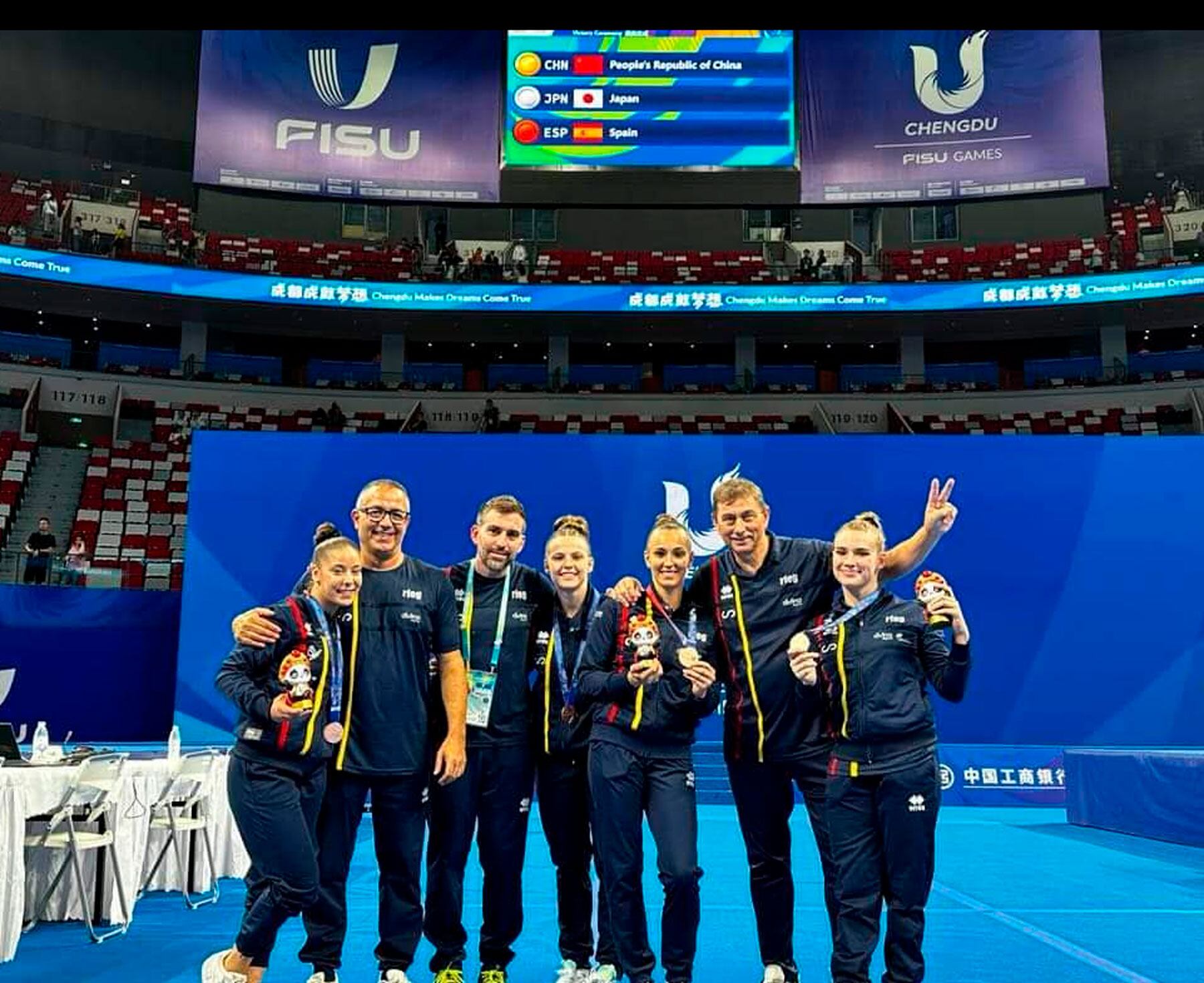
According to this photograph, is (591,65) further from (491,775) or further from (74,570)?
(491,775)

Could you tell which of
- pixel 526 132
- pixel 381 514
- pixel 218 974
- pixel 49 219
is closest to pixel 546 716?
pixel 381 514

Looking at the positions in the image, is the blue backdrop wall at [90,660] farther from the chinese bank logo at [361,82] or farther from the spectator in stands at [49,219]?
the spectator in stands at [49,219]

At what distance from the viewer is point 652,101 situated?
2044 cm

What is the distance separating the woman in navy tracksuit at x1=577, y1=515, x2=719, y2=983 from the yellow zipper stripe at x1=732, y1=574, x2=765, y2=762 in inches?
5.8

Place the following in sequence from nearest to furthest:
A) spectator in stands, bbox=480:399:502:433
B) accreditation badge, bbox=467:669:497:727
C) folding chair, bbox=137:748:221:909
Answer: accreditation badge, bbox=467:669:497:727 < folding chair, bbox=137:748:221:909 < spectator in stands, bbox=480:399:502:433

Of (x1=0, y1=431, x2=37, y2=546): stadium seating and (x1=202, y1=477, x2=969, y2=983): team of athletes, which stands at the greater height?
(x1=0, y1=431, x2=37, y2=546): stadium seating

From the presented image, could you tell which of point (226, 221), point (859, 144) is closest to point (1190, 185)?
point (859, 144)

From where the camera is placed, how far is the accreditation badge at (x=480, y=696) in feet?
14.6

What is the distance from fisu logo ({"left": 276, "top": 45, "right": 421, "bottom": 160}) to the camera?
71.3 feet

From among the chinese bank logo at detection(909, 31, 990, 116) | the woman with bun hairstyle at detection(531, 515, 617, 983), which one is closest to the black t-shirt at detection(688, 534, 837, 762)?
the woman with bun hairstyle at detection(531, 515, 617, 983)

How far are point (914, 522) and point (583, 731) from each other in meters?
9.63

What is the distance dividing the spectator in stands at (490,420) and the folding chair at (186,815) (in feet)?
50.5

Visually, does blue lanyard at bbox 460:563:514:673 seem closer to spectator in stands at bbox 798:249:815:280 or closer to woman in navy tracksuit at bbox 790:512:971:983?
woman in navy tracksuit at bbox 790:512:971:983

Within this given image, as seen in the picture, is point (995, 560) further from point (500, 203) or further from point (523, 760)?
point (500, 203)
